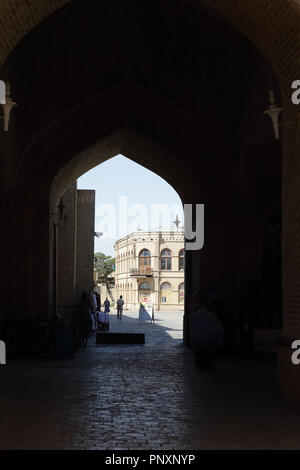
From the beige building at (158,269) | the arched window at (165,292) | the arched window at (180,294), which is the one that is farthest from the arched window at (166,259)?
the arched window at (180,294)

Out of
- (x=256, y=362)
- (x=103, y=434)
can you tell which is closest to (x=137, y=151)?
(x=256, y=362)

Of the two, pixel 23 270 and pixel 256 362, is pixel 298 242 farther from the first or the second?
pixel 23 270

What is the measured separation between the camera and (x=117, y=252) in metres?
66.8

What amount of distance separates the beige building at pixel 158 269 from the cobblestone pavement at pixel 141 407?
4412 cm

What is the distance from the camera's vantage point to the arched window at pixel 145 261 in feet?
185

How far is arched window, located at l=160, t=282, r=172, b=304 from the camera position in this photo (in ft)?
181

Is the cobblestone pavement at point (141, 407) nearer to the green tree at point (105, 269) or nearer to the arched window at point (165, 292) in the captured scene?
the arched window at point (165, 292)

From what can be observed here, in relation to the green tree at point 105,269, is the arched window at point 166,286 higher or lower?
lower

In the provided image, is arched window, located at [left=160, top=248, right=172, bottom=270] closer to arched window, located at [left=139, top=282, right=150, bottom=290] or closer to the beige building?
the beige building

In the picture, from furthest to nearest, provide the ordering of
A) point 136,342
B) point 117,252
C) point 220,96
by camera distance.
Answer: point 117,252, point 136,342, point 220,96

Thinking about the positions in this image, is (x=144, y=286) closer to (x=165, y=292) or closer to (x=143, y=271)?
(x=143, y=271)

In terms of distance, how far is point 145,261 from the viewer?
56812mm

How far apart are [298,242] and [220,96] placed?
7.09m

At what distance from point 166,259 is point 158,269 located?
1.21m
